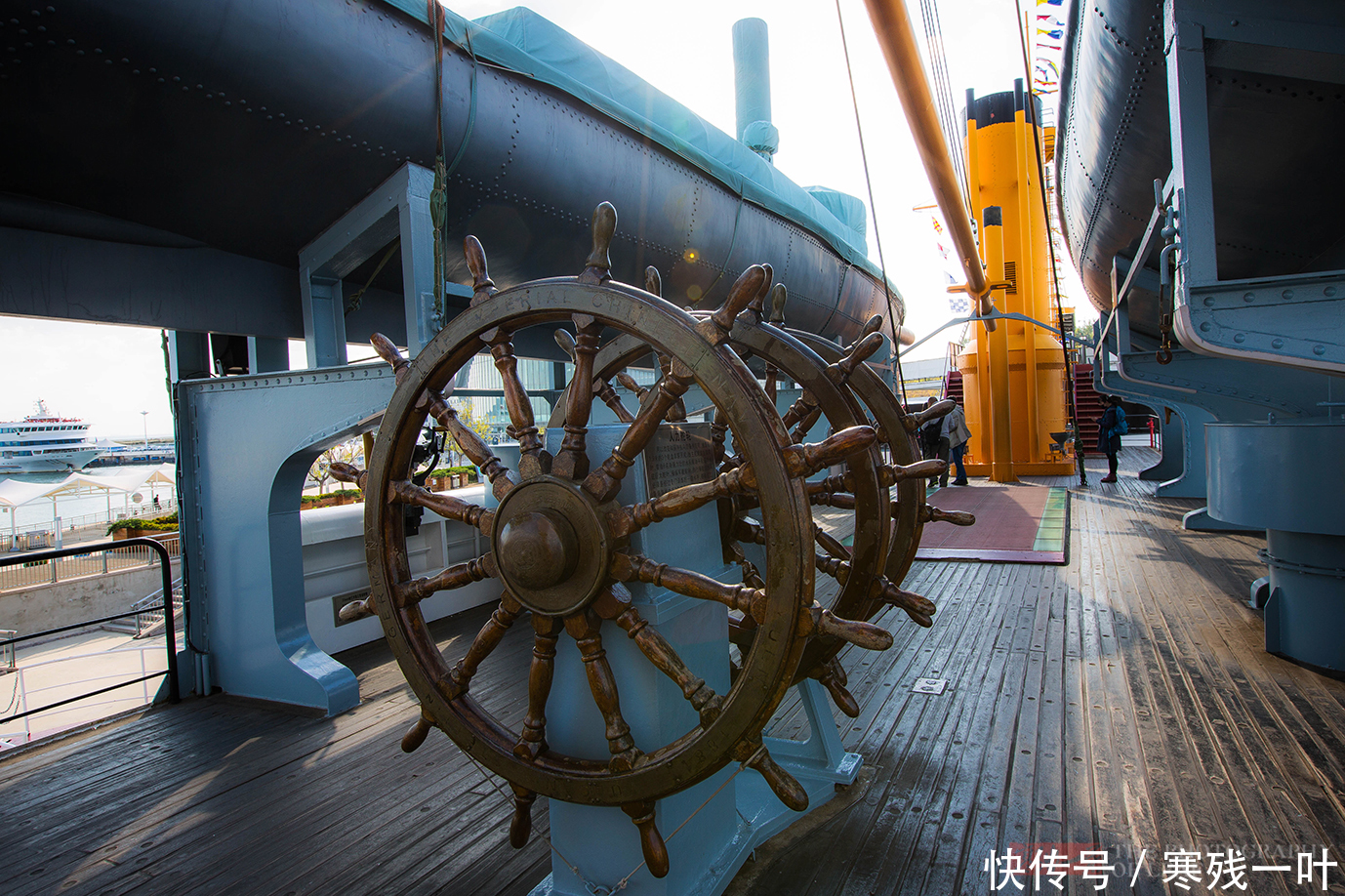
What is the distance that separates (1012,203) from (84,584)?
1595 cm

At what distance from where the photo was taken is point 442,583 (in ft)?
4.88

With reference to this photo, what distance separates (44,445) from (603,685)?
45.1 m

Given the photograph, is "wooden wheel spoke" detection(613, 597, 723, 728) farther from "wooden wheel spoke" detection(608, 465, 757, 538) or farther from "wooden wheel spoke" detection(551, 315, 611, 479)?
"wooden wheel spoke" detection(551, 315, 611, 479)

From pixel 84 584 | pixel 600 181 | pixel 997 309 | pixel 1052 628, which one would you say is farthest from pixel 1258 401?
pixel 84 584

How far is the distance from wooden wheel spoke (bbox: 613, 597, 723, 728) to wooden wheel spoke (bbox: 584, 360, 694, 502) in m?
0.23

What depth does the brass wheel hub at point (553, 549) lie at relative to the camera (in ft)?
4.33

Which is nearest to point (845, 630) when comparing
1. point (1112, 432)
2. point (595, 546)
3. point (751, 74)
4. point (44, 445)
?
point (595, 546)

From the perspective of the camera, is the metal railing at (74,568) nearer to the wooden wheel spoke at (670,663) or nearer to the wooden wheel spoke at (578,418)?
the wooden wheel spoke at (578,418)

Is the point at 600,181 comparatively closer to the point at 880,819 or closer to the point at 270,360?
the point at 270,360

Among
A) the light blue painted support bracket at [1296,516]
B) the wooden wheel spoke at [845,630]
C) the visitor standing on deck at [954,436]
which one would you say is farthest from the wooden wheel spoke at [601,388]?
the visitor standing on deck at [954,436]

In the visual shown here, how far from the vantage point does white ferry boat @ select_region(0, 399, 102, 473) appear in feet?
105

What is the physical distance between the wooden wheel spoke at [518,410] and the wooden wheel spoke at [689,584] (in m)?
0.27

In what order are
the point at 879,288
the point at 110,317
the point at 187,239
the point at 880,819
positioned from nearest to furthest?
the point at 880,819 < the point at 110,317 < the point at 187,239 < the point at 879,288

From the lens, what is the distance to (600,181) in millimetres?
4238
